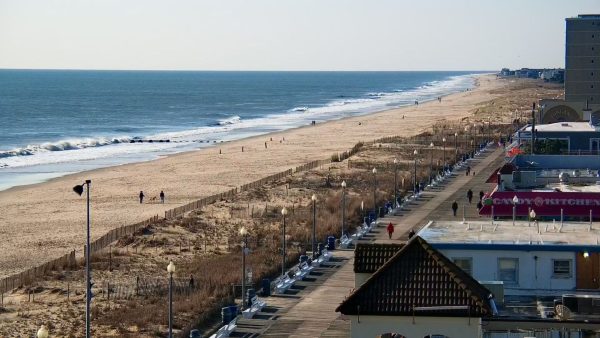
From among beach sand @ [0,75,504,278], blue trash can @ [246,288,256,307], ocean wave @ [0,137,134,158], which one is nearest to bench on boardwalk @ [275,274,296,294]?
blue trash can @ [246,288,256,307]

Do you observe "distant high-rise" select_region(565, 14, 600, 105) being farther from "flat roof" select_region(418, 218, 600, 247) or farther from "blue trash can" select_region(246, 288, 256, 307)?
"flat roof" select_region(418, 218, 600, 247)

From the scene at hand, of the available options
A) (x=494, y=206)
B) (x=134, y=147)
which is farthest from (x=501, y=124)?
(x=494, y=206)

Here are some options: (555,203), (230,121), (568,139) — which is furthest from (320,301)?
(230,121)

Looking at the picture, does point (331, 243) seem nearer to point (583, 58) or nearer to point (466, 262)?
point (466, 262)

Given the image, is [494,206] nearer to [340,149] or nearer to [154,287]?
[154,287]

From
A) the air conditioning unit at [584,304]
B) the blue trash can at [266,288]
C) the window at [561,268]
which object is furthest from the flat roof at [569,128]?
the air conditioning unit at [584,304]

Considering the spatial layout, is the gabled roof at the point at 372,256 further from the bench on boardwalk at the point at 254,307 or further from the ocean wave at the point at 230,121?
the ocean wave at the point at 230,121
